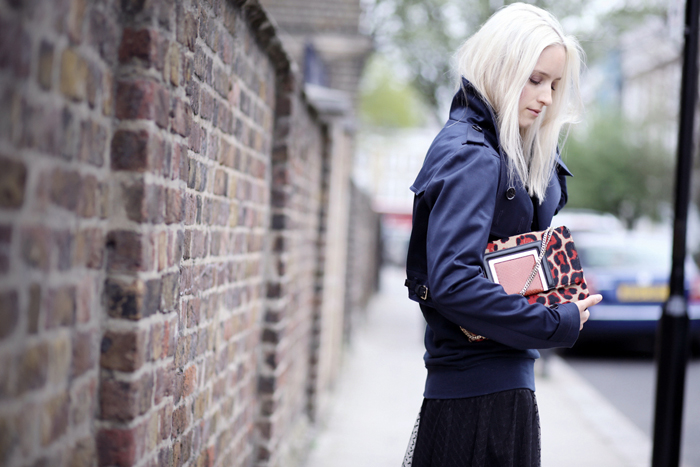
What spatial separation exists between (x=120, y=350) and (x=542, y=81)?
4.18ft

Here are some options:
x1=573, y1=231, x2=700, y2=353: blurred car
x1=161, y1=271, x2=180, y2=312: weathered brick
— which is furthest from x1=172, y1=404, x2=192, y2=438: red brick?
x1=573, y1=231, x2=700, y2=353: blurred car

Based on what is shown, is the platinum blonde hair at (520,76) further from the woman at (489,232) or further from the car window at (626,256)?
the car window at (626,256)

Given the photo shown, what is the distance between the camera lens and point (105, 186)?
1.29 m

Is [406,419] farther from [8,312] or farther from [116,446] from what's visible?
[8,312]

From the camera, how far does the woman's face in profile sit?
1.82 m

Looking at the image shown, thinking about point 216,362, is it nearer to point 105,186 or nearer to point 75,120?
point 105,186

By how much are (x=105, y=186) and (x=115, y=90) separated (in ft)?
0.63

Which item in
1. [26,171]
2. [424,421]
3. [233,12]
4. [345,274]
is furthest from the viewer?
[345,274]

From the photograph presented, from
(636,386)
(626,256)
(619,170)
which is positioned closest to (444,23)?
(626,256)

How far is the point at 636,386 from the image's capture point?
7168mm

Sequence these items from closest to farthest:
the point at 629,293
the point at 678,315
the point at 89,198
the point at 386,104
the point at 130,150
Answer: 1. the point at 89,198
2. the point at 130,150
3. the point at 678,315
4. the point at 629,293
5. the point at 386,104

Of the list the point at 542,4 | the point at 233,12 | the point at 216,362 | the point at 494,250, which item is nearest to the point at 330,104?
the point at 233,12

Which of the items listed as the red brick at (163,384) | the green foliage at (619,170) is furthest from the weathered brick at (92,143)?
the green foliage at (619,170)

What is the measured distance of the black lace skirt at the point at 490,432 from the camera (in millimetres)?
1757
